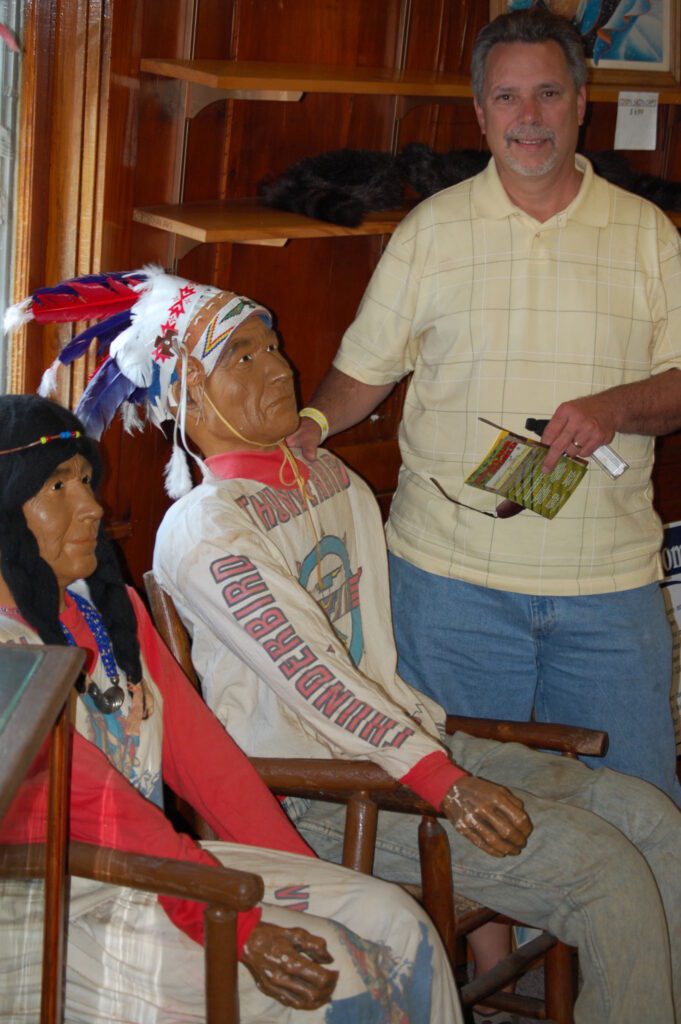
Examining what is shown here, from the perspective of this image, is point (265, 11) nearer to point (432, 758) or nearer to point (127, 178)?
point (127, 178)

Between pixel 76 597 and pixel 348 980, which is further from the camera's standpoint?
pixel 76 597

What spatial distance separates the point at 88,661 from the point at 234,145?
1.23 meters

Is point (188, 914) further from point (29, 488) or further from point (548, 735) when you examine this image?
point (548, 735)

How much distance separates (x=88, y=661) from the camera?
183cm

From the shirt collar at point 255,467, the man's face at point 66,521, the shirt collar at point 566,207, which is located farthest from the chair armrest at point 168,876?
the shirt collar at point 566,207

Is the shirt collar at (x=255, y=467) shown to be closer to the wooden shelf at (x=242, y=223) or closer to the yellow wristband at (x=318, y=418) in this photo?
the yellow wristband at (x=318, y=418)

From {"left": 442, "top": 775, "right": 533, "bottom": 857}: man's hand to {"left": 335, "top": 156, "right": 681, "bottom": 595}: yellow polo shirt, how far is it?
51 centimetres

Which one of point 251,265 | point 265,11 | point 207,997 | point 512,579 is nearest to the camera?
point 207,997

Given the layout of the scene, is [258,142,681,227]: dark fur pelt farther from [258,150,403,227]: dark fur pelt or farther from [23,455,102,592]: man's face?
[23,455,102,592]: man's face

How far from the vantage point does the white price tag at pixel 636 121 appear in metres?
3.10

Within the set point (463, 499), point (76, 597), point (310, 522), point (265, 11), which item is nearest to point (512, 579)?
point (463, 499)

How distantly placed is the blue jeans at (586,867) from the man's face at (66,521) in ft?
1.99

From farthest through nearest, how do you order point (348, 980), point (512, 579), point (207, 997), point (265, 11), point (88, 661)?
1. point (265, 11)
2. point (512, 579)
3. point (88, 661)
4. point (348, 980)
5. point (207, 997)

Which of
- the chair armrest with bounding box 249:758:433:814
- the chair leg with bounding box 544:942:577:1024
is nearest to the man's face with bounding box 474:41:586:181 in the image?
the chair armrest with bounding box 249:758:433:814
